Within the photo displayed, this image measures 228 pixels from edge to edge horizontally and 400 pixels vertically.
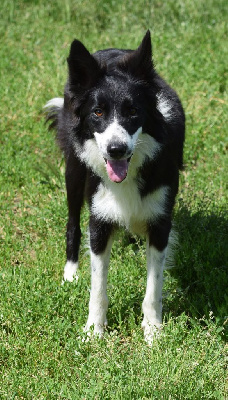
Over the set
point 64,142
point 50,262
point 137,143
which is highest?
point 137,143

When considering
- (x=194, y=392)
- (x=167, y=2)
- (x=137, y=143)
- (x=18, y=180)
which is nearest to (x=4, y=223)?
(x=18, y=180)

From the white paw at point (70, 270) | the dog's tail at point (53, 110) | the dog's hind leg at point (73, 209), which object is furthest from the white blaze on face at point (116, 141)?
the dog's tail at point (53, 110)

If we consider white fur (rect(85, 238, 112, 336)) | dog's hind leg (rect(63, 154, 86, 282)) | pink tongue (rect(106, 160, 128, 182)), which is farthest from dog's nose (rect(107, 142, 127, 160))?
dog's hind leg (rect(63, 154, 86, 282))

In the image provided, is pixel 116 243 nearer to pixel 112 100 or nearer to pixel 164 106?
pixel 164 106

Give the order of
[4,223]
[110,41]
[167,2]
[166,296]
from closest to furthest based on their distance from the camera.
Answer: [166,296] → [4,223] → [110,41] → [167,2]

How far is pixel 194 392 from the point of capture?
343cm

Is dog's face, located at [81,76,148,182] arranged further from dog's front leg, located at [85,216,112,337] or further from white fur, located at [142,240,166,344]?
white fur, located at [142,240,166,344]

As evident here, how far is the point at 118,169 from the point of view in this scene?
3893mm

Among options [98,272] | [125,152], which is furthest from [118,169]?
[98,272]

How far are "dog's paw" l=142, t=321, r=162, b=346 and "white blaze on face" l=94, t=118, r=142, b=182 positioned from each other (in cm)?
106

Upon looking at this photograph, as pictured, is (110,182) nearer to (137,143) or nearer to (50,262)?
(137,143)

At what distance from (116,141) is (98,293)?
121 cm

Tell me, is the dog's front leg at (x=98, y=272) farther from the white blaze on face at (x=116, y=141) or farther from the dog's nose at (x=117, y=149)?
the dog's nose at (x=117, y=149)

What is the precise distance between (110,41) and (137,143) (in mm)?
5179
